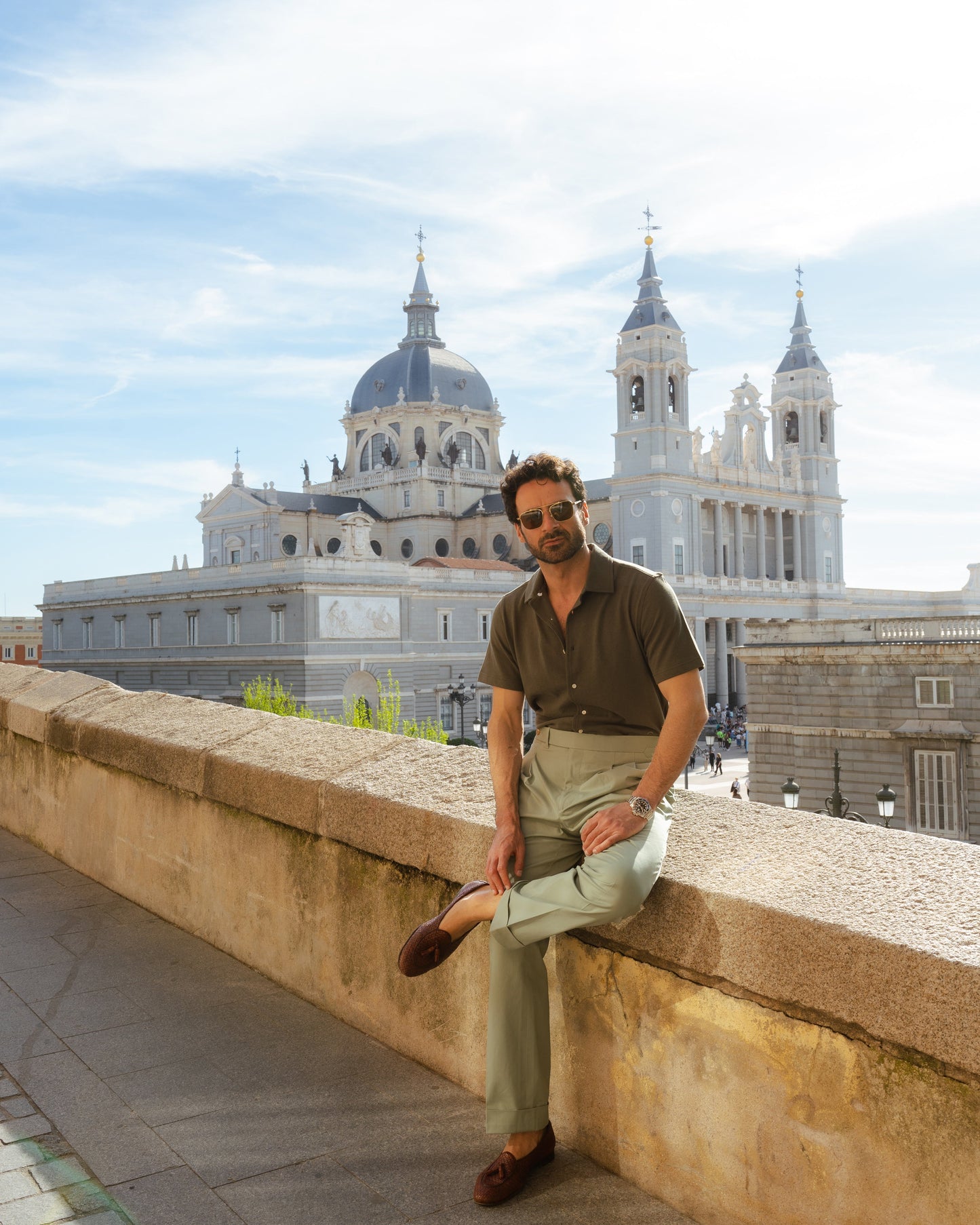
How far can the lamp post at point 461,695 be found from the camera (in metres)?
44.7

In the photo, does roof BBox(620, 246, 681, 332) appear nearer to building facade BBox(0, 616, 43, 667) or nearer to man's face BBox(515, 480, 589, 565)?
building facade BBox(0, 616, 43, 667)

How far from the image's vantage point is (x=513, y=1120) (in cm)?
228

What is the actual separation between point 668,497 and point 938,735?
38.3 metres

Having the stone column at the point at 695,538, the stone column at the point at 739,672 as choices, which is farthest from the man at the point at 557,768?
the stone column at the point at 739,672

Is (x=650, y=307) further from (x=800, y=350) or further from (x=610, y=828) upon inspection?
(x=610, y=828)

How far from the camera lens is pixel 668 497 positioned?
189 ft

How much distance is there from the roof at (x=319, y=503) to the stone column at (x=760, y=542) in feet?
72.2

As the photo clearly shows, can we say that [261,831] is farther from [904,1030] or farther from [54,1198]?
[904,1030]

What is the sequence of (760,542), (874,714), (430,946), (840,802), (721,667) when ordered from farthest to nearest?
1. (760,542)
2. (721,667)
3. (874,714)
4. (840,802)
5. (430,946)

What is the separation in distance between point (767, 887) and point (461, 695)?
42.9 meters

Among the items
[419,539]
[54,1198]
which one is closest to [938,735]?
[54,1198]

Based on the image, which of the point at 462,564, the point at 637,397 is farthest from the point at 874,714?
the point at 637,397

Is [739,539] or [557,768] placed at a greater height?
[739,539]

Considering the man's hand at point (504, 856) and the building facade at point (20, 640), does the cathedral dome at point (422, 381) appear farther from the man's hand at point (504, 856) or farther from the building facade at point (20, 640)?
the man's hand at point (504, 856)
